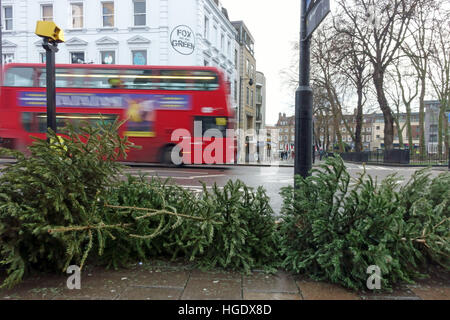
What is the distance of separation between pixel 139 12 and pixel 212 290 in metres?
24.1

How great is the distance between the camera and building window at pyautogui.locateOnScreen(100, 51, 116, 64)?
2256 centimetres

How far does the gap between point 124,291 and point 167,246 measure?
641mm

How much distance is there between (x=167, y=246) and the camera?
9.84 ft

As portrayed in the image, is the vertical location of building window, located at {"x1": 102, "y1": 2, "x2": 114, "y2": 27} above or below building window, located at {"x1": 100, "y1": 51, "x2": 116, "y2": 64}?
above

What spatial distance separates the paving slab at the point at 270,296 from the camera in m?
2.36

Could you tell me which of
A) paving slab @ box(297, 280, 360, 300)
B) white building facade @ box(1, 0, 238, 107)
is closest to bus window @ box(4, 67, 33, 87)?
white building facade @ box(1, 0, 238, 107)

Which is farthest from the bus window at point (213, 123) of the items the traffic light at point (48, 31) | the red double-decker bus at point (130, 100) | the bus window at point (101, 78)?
the traffic light at point (48, 31)

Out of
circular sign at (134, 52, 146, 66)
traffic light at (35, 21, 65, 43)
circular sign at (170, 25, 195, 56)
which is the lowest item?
traffic light at (35, 21, 65, 43)

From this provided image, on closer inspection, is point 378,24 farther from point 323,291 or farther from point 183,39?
point 323,291

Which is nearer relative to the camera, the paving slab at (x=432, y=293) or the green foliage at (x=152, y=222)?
the paving slab at (x=432, y=293)

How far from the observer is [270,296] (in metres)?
2.39

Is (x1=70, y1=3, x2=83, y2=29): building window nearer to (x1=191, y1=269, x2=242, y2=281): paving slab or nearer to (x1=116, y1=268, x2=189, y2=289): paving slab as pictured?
(x1=116, y1=268, x2=189, y2=289): paving slab

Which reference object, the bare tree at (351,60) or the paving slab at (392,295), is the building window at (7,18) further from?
the paving slab at (392,295)

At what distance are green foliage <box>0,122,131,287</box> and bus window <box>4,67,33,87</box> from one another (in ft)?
42.1
